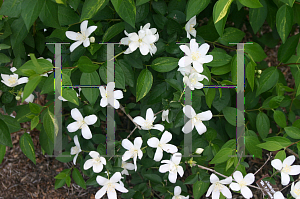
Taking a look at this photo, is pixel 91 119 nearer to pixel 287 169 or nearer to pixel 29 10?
pixel 29 10

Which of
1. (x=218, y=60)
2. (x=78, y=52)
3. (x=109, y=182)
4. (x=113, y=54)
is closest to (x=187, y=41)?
(x=218, y=60)

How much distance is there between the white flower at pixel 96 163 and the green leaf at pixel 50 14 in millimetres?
587

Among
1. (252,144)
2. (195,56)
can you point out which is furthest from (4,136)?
(252,144)

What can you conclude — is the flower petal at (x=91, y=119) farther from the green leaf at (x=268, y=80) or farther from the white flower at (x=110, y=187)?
the green leaf at (x=268, y=80)

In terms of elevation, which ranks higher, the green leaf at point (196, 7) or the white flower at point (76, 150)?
the green leaf at point (196, 7)

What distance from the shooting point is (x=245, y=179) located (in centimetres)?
115

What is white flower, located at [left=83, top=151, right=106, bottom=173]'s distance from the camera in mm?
1102

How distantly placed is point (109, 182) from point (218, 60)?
0.74m

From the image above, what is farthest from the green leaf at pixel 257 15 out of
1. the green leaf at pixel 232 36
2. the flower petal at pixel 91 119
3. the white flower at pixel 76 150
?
the white flower at pixel 76 150

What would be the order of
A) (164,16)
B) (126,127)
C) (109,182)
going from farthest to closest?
(126,127)
(164,16)
(109,182)

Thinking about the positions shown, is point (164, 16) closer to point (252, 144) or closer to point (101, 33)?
point (101, 33)

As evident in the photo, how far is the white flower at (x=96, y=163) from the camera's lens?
3.61 feet

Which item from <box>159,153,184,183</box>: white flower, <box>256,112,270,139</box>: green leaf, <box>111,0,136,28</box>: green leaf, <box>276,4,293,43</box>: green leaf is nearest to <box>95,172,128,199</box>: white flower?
<box>159,153,184,183</box>: white flower

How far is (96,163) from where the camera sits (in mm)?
1119
